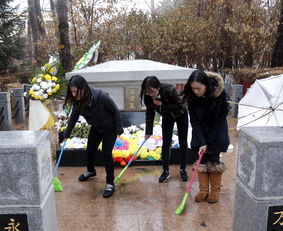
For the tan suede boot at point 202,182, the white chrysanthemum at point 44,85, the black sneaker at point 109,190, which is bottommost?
the black sneaker at point 109,190

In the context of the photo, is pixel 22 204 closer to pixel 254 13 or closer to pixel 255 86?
pixel 255 86

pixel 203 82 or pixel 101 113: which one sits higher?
pixel 203 82

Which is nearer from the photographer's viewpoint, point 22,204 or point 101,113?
point 22,204

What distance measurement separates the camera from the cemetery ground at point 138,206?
3.25 m

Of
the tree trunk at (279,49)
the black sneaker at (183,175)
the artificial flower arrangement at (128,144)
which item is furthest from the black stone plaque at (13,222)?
the tree trunk at (279,49)

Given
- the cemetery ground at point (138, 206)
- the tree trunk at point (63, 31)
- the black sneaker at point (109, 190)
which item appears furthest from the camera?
the tree trunk at point (63, 31)

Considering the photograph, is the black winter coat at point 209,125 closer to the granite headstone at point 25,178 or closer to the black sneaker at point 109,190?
the black sneaker at point 109,190

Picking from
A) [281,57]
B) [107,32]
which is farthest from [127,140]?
[107,32]

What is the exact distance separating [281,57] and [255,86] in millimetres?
7075

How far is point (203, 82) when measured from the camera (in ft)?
10.2

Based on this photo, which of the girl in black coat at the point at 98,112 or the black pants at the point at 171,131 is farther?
the black pants at the point at 171,131

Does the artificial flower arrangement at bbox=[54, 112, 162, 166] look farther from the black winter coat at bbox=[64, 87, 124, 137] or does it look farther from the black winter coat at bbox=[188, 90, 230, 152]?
the black winter coat at bbox=[188, 90, 230, 152]

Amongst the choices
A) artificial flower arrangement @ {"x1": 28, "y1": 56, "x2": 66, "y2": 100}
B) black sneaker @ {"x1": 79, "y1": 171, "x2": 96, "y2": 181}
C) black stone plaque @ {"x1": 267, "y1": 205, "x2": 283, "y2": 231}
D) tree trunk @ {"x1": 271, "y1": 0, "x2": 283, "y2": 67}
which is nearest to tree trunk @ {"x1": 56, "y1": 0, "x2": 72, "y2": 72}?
artificial flower arrangement @ {"x1": 28, "y1": 56, "x2": 66, "y2": 100}

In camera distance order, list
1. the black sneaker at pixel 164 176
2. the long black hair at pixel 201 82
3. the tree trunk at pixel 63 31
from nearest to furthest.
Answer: the long black hair at pixel 201 82 → the black sneaker at pixel 164 176 → the tree trunk at pixel 63 31
